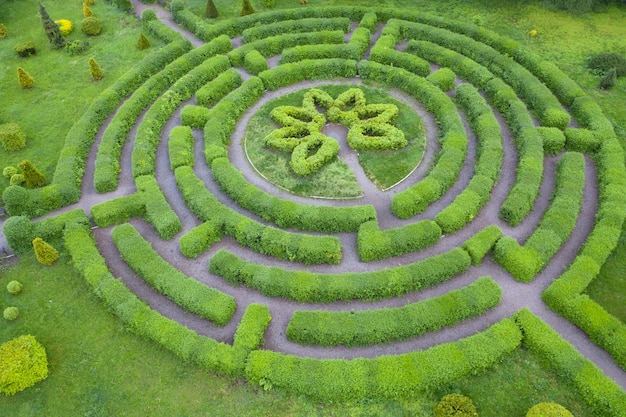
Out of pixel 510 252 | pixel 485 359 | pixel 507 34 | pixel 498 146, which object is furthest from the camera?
pixel 507 34

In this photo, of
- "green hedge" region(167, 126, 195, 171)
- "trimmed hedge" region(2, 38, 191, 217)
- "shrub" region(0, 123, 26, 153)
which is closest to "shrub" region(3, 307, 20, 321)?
"trimmed hedge" region(2, 38, 191, 217)

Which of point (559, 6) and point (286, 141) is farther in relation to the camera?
point (559, 6)

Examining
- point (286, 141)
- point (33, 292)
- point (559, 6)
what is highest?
point (559, 6)

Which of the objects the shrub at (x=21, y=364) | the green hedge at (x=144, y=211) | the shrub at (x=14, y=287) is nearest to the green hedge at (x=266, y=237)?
the green hedge at (x=144, y=211)

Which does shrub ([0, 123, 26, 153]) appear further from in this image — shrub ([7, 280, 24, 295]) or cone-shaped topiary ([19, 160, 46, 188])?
shrub ([7, 280, 24, 295])

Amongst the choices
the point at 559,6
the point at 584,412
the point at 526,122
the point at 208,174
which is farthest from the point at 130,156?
the point at 559,6

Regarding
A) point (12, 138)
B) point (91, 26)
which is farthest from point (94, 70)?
point (12, 138)

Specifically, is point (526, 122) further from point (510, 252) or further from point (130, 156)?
point (130, 156)
